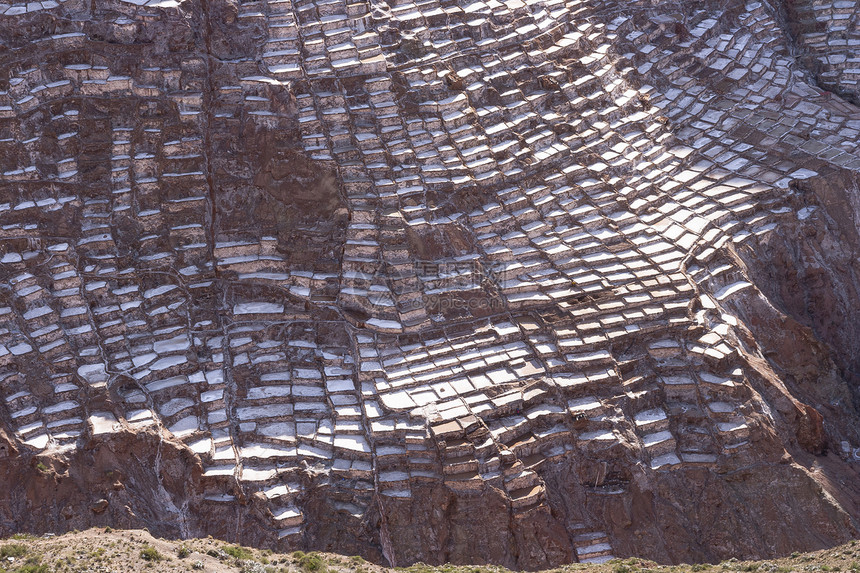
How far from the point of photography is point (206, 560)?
58.8 ft

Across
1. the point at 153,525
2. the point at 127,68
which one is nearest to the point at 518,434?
the point at 153,525

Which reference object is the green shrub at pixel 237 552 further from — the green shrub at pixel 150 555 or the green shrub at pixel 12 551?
the green shrub at pixel 12 551

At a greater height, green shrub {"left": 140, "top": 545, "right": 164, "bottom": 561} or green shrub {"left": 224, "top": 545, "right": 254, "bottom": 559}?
green shrub {"left": 140, "top": 545, "right": 164, "bottom": 561}

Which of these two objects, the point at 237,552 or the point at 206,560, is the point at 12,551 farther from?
the point at 237,552

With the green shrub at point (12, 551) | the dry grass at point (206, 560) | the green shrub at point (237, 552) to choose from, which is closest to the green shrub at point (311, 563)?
the dry grass at point (206, 560)

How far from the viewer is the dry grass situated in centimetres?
1716

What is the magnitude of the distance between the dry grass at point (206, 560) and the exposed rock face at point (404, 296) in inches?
64.7

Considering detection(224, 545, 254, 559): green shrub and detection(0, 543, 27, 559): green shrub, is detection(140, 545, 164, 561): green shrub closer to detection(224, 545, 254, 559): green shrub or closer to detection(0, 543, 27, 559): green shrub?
detection(224, 545, 254, 559): green shrub

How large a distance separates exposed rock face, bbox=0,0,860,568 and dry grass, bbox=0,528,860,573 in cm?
164

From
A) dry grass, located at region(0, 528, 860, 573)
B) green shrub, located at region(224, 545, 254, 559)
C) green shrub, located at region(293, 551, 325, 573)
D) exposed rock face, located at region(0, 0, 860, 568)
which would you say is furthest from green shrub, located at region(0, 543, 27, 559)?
green shrub, located at region(293, 551, 325, 573)

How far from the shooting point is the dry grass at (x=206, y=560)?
17156 mm

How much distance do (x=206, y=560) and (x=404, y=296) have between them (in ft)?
25.2

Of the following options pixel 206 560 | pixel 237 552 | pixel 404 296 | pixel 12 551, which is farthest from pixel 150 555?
pixel 404 296

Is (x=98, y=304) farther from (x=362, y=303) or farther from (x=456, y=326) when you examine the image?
(x=456, y=326)
